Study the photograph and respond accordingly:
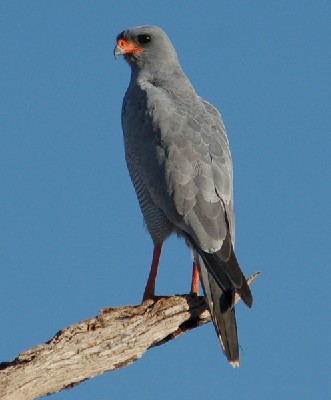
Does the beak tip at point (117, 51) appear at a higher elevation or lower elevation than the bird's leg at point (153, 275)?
higher

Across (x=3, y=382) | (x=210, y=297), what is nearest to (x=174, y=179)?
(x=210, y=297)

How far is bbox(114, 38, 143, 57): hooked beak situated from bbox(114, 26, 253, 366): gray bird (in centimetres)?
41

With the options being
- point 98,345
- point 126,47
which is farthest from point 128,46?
point 98,345

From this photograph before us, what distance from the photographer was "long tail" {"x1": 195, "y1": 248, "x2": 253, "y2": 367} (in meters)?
9.13

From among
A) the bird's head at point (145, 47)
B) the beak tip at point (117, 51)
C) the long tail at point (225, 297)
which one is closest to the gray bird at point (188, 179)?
the long tail at point (225, 297)

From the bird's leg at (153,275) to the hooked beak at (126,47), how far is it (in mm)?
2392

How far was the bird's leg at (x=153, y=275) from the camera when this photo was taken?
1024 centimetres

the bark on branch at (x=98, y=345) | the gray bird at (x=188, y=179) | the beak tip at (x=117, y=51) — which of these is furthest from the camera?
the beak tip at (x=117, y=51)

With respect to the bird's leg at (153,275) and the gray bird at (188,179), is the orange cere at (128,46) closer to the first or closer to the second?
the gray bird at (188,179)

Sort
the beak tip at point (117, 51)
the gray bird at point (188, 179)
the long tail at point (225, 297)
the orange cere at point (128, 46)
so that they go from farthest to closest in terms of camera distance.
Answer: the orange cere at point (128, 46)
the beak tip at point (117, 51)
the gray bird at point (188, 179)
the long tail at point (225, 297)

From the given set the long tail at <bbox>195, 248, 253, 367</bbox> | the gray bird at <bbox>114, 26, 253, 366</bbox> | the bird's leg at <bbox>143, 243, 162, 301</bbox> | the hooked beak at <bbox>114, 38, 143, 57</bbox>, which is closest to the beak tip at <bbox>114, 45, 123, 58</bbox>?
the hooked beak at <bbox>114, 38, 143, 57</bbox>

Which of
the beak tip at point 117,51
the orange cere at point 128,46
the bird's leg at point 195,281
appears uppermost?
the orange cere at point 128,46

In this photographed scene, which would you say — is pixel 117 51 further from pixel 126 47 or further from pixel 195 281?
pixel 195 281

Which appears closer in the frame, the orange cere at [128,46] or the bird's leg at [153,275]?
the bird's leg at [153,275]
